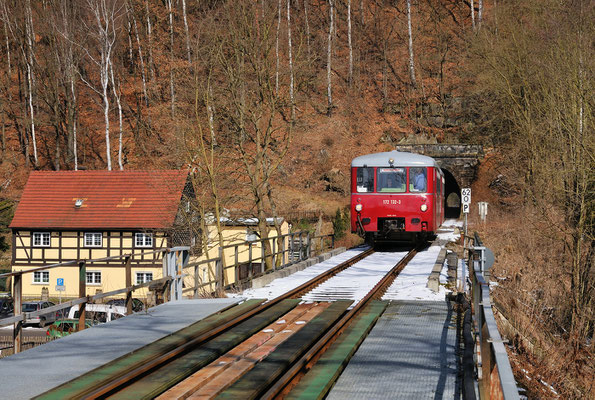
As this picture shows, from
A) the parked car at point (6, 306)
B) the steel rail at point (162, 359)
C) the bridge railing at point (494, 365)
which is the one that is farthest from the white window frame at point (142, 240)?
the bridge railing at point (494, 365)

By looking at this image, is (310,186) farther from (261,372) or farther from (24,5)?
(261,372)

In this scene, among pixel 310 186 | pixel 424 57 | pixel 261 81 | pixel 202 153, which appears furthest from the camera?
pixel 424 57

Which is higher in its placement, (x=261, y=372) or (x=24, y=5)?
(x=24, y=5)

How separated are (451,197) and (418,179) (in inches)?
1349

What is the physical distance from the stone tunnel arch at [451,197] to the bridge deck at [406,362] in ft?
127

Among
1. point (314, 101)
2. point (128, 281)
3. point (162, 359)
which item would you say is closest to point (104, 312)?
point (128, 281)

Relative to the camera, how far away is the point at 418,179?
22.1 m

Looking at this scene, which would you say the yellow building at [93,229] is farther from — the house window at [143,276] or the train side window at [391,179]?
the train side window at [391,179]

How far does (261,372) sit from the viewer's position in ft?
22.5

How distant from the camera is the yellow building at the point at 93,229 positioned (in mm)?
38281

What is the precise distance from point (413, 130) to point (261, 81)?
2581cm

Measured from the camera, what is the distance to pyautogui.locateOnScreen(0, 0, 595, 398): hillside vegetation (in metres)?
21.3

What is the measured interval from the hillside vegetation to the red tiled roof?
1.40 meters

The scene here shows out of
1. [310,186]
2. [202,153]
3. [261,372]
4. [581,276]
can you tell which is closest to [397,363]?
[261,372]
